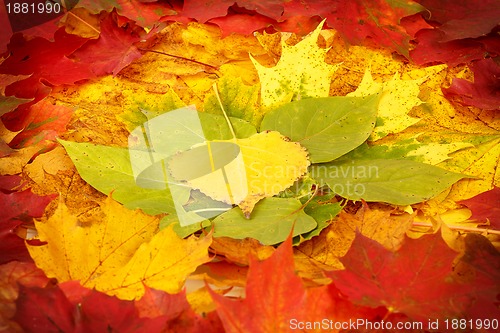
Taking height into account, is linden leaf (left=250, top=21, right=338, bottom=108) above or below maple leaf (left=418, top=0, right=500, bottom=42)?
below

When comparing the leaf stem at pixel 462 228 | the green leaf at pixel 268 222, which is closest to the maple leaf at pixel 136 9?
the green leaf at pixel 268 222

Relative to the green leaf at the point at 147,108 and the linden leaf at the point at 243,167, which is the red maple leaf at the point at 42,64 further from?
the linden leaf at the point at 243,167

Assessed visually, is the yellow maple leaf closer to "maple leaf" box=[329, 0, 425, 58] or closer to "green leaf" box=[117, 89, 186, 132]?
"green leaf" box=[117, 89, 186, 132]

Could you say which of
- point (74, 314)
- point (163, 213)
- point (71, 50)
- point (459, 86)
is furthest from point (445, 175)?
point (71, 50)

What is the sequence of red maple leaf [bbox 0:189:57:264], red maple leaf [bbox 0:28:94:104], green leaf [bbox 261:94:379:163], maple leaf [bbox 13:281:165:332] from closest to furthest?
1. maple leaf [bbox 13:281:165:332]
2. red maple leaf [bbox 0:189:57:264]
3. green leaf [bbox 261:94:379:163]
4. red maple leaf [bbox 0:28:94:104]

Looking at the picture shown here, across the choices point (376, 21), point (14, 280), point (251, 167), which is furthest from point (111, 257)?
point (376, 21)

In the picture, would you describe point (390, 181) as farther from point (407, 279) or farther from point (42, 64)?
point (42, 64)

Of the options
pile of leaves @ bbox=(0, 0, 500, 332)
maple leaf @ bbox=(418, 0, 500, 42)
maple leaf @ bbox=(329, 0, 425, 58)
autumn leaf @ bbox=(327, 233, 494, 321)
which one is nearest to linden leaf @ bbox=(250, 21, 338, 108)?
pile of leaves @ bbox=(0, 0, 500, 332)

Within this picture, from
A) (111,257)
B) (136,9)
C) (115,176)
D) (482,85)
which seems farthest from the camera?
(136,9)
